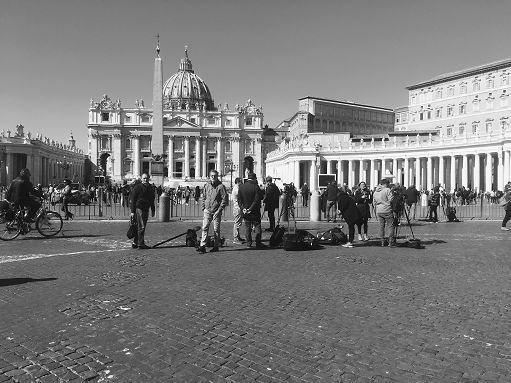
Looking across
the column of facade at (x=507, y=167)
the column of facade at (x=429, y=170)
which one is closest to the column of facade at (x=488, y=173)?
the column of facade at (x=507, y=167)

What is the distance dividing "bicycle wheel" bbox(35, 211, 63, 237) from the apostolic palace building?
4811 centimetres

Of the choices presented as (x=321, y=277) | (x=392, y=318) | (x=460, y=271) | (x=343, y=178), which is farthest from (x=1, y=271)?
(x=343, y=178)

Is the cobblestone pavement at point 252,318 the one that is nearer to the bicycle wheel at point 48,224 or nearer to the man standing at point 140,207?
the man standing at point 140,207

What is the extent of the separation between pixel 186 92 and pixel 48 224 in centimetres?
12340

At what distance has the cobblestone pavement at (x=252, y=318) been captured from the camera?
4.46 m

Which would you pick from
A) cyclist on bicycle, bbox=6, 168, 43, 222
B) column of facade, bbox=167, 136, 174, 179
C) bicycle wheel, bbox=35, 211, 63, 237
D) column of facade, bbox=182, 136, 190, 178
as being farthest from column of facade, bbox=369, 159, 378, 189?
cyclist on bicycle, bbox=6, 168, 43, 222

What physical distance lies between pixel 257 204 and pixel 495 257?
565 cm

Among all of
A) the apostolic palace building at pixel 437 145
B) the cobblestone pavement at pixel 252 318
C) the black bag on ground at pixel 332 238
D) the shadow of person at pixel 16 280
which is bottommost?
the cobblestone pavement at pixel 252 318

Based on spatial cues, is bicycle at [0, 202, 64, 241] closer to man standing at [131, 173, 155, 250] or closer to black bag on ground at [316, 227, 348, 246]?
man standing at [131, 173, 155, 250]

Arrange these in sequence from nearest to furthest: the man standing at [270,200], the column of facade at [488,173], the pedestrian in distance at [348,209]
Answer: the pedestrian in distance at [348,209] < the man standing at [270,200] < the column of facade at [488,173]

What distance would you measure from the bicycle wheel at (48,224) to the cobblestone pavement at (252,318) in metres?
3.16

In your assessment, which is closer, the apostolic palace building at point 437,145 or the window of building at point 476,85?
the apostolic palace building at point 437,145

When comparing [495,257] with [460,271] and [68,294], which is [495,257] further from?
[68,294]

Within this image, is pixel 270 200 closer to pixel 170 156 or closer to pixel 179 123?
pixel 170 156
